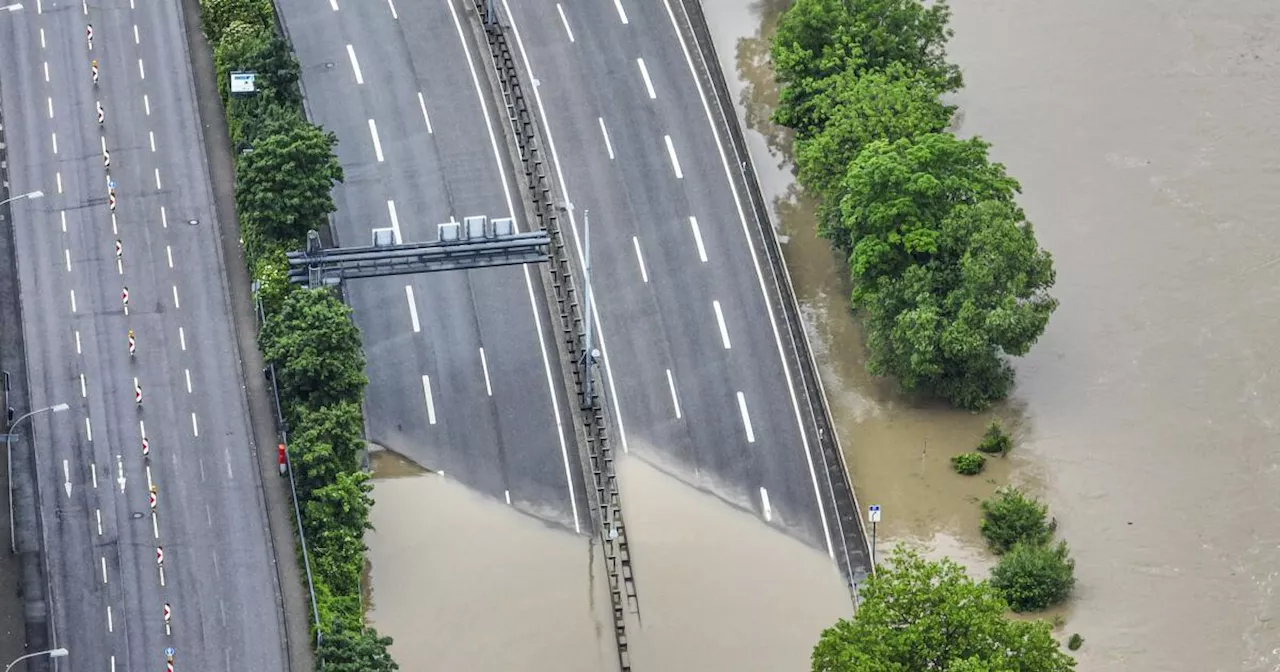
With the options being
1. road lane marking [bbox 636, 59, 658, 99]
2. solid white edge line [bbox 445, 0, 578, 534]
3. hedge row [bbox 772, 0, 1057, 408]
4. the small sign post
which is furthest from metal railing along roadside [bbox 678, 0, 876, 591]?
solid white edge line [bbox 445, 0, 578, 534]

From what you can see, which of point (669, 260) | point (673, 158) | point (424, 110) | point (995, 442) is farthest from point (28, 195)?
point (995, 442)

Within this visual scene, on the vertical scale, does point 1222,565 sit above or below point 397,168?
below

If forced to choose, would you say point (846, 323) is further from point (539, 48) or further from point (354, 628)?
point (354, 628)

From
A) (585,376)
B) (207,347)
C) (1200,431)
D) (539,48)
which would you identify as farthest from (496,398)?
(1200,431)

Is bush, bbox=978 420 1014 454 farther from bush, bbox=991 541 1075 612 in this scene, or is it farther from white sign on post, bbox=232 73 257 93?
white sign on post, bbox=232 73 257 93

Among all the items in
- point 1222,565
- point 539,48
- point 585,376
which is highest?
point 539,48

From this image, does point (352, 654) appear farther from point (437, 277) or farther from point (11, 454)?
point (437, 277)
